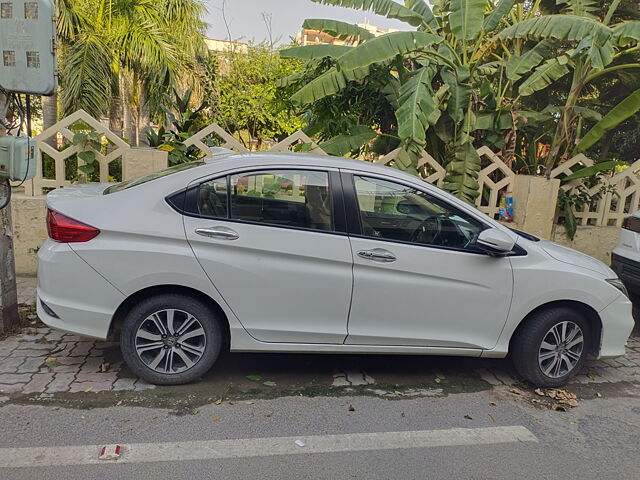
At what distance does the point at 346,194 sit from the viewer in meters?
3.66

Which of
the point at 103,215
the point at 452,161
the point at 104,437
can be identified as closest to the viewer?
the point at 104,437

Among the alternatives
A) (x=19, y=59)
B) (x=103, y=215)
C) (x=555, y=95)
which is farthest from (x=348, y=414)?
(x=555, y=95)

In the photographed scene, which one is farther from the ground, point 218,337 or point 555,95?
point 555,95

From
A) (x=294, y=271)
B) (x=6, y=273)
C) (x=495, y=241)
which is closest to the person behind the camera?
(x=294, y=271)

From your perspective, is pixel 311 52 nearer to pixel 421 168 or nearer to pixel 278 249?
pixel 421 168

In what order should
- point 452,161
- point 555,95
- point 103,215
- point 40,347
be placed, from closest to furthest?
1. point 103,215
2. point 40,347
3. point 452,161
4. point 555,95

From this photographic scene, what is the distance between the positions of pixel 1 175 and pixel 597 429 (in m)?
4.79

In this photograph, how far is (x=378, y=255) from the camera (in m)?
3.56

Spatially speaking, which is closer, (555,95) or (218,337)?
(218,337)

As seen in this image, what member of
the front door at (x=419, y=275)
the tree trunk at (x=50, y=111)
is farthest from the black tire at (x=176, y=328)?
the tree trunk at (x=50, y=111)

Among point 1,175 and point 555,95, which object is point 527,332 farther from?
point 555,95

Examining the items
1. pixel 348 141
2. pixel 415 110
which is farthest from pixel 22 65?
pixel 348 141

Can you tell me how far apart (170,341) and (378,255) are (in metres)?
1.56

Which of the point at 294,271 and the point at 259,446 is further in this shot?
the point at 294,271
